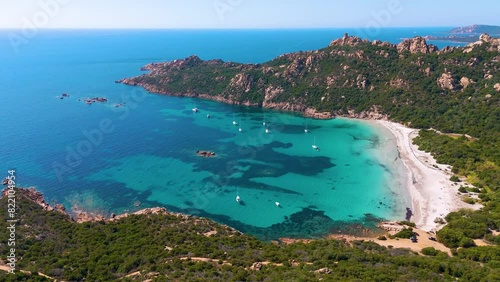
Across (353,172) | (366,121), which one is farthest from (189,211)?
(366,121)

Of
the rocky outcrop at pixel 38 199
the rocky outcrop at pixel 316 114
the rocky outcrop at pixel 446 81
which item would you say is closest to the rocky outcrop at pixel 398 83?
the rocky outcrop at pixel 446 81

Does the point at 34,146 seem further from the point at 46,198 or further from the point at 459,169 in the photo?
the point at 459,169

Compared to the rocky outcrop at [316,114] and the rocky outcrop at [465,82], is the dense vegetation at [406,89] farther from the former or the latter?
the rocky outcrop at [316,114]

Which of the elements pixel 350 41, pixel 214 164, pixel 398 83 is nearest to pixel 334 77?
pixel 398 83

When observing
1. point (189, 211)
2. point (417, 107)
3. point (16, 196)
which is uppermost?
point (417, 107)

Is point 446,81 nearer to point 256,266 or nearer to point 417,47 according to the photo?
point 417,47

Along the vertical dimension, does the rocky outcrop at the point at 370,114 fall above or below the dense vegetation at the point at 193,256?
above
